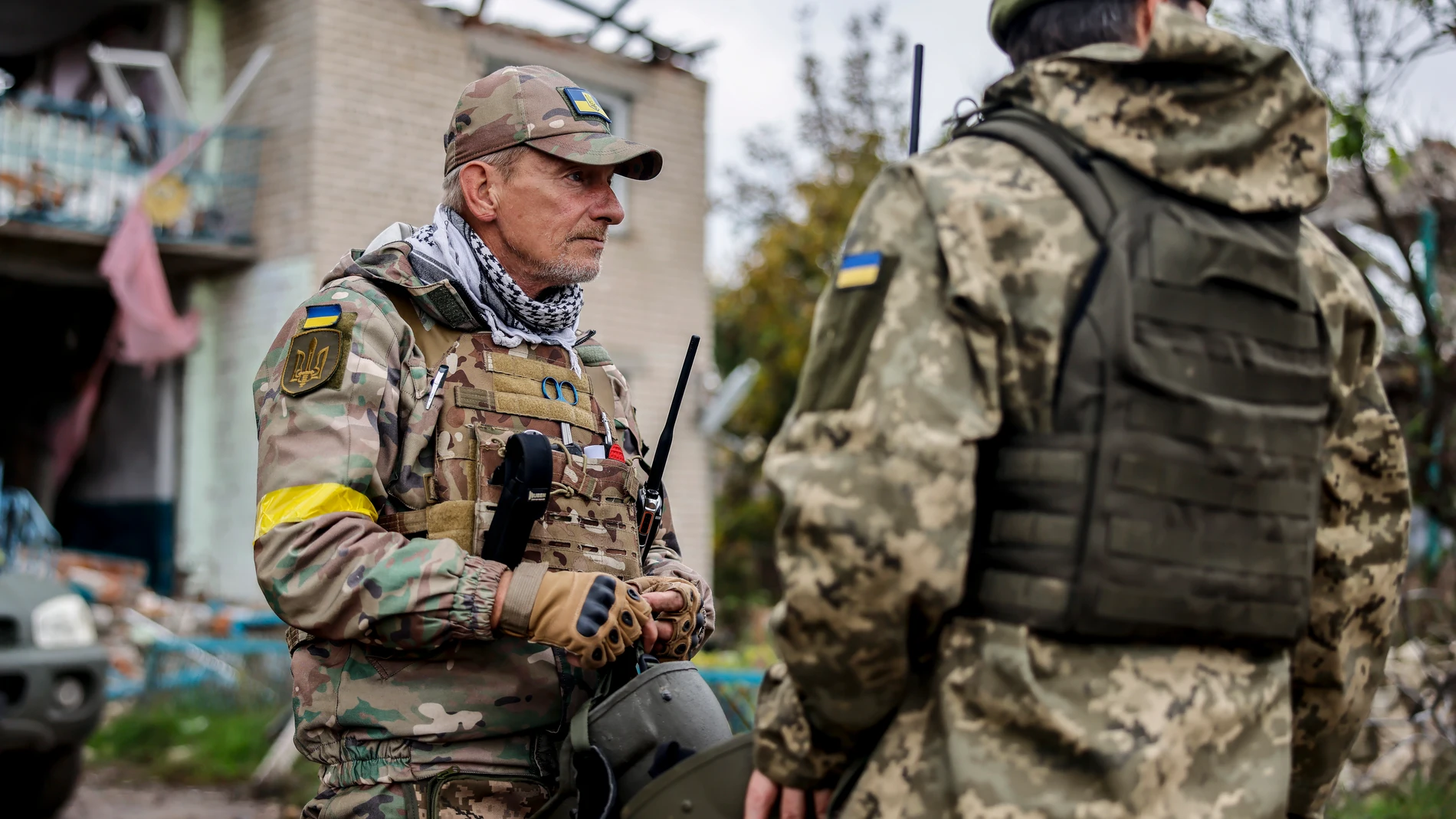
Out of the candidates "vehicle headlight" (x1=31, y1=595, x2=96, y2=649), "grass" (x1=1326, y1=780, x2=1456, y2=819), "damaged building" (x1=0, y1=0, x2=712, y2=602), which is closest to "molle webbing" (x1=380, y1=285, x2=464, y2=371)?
"vehicle headlight" (x1=31, y1=595, x2=96, y2=649)

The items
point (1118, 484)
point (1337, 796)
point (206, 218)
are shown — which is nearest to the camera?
point (1118, 484)

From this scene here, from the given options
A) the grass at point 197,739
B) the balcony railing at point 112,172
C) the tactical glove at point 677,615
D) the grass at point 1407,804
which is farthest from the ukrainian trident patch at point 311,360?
the balcony railing at point 112,172

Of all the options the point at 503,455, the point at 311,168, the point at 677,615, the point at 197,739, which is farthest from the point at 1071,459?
the point at 311,168

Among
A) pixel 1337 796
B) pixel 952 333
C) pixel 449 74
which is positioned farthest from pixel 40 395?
pixel 952 333

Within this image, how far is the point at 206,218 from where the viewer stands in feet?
37.5

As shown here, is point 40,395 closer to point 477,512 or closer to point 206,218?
point 206,218

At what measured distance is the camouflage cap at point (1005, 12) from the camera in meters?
1.84

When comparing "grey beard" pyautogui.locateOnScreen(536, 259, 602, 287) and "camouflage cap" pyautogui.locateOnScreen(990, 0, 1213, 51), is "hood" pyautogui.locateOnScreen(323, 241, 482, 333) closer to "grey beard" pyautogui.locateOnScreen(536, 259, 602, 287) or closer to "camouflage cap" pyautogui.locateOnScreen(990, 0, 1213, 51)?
"grey beard" pyautogui.locateOnScreen(536, 259, 602, 287)

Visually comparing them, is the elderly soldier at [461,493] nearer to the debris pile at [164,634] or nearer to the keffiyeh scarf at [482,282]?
the keffiyeh scarf at [482,282]

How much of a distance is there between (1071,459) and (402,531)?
1.27 meters

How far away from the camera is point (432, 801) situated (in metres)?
2.27

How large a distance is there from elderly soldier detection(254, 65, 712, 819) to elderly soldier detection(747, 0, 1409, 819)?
0.66 metres

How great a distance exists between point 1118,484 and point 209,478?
1112 centimetres

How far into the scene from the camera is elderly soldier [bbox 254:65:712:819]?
2162 millimetres
